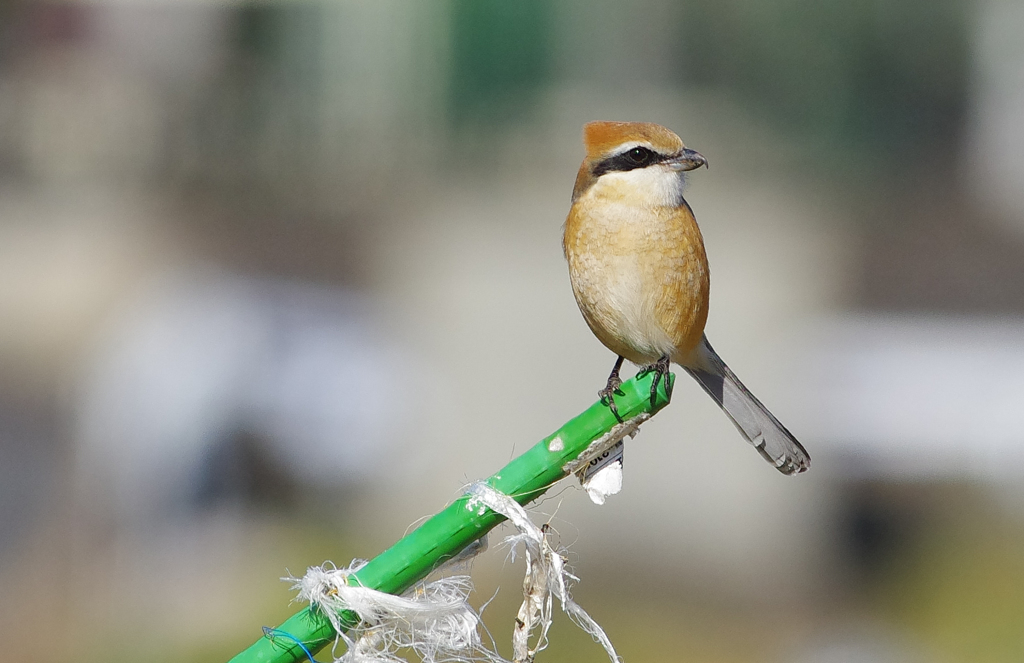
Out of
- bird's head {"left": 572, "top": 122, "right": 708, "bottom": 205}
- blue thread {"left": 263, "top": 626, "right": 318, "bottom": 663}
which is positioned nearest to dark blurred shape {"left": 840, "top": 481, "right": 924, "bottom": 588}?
bird's head {"left": 572, "top": 122, "right": 708, "bottom": 205}

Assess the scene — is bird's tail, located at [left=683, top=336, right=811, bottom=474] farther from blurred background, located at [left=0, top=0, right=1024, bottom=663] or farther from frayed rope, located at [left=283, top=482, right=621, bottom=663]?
blurred background, located at [left=0, top=0, right=1024, bottom=663]

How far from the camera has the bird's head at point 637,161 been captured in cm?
234

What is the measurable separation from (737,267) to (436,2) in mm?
3470

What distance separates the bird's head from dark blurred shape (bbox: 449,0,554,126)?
7258 millimetres

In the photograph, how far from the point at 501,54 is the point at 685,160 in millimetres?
7822

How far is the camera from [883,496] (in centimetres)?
842

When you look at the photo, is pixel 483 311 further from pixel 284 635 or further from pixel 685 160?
pixel 284 635

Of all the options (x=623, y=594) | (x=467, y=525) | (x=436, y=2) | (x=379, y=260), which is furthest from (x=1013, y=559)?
(x=467, y=525)

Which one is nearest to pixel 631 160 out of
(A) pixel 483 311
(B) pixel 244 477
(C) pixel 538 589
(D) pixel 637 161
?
(D) pixel 637 161

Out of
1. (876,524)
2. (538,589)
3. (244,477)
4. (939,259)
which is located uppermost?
(538,589)

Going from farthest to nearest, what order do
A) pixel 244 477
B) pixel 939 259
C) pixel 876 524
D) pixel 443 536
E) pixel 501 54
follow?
pixel 939 259 < pixel 501 54 < pixel 876 524 < pixel 244 477 < pixel 443 536

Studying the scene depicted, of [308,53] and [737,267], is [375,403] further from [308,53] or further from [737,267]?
[308,53]

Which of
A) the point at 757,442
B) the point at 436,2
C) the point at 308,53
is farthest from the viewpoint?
the point at 308,53

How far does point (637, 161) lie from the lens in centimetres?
237
